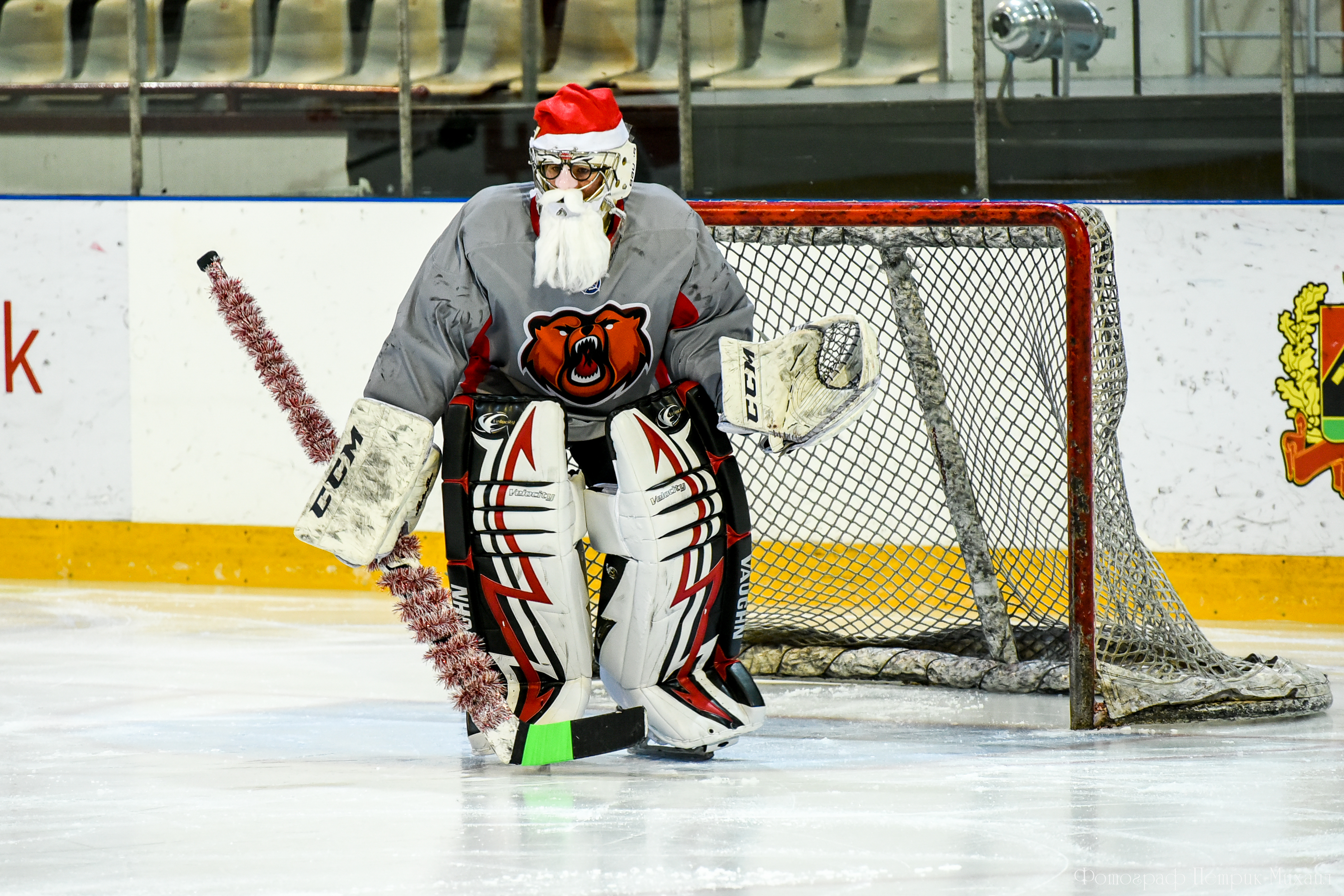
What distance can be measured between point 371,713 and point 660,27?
241 cm

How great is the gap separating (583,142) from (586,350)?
31cm

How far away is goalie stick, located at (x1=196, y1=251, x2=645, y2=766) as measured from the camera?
2.44 metres

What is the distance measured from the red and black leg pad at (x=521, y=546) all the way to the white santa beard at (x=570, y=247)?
19 centimetres

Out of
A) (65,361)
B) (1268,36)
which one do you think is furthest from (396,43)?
(1268,36)

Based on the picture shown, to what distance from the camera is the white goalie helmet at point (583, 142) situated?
8.17 ft

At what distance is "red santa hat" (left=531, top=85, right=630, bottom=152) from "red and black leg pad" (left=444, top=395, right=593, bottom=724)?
1.28 ft

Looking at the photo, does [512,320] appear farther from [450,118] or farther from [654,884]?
[450,118]

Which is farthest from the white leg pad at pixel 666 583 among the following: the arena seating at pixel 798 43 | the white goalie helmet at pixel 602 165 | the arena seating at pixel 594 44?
the arena seating at pixel 594 44

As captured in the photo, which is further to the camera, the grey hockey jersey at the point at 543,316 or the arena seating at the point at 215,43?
the arena seating at the point at 215,43

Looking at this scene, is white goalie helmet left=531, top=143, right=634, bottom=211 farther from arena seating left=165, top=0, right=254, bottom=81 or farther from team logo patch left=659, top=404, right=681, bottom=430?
arena seating left=165, top=0, right=254, bottom=81

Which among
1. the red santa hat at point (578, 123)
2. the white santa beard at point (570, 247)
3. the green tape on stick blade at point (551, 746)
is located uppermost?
the red santa hat at point (578, 123)

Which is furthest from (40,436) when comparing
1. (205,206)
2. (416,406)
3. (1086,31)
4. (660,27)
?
(1086,31)

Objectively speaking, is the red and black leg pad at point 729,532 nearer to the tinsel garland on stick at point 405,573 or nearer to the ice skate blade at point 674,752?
the ice skate blade at point 674,752

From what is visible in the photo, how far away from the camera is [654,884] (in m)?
1.87
